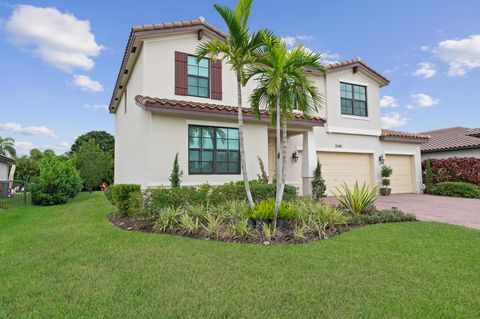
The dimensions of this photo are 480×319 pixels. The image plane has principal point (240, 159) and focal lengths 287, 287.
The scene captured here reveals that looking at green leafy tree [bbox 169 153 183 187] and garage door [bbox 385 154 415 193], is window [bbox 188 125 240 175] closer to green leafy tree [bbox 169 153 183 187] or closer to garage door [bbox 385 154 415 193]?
green leafy tree [bbox 169 153 183 187]

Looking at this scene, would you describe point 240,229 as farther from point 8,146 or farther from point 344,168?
point 8,146

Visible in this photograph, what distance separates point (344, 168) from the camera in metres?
16.8

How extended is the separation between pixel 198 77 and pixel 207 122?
7.84 feet

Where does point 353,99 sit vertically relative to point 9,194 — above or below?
above

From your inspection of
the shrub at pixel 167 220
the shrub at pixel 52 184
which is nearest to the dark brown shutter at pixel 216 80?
the shrub at pixel 167 220

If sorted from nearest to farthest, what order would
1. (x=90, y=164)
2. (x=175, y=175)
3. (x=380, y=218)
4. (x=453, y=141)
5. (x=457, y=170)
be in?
(x=380, y=218) → (x=175, y=175) → (x=457, y=170) → (x=453, y=141) → (x=90, y=164)

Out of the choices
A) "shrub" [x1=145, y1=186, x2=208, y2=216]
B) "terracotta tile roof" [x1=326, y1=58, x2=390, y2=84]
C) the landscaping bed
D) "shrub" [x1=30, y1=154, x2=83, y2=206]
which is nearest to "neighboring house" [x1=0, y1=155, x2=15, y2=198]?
"shrub" [x1=30, y1=154, x2=83, y2=206]

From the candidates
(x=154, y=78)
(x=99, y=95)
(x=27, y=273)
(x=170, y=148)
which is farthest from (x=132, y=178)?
(x=99, y=95)

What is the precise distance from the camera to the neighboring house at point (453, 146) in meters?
19.1

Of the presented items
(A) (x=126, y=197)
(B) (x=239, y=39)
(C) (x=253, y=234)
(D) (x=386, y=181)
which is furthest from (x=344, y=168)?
(A) (x=126, y=197)

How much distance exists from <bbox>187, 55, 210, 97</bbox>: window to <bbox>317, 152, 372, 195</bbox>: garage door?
7490mm

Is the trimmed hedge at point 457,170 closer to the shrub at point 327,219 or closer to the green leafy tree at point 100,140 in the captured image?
the shrub at point 327,219

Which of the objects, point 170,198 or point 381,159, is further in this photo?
point 381,159

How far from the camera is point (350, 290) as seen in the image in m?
4.03
